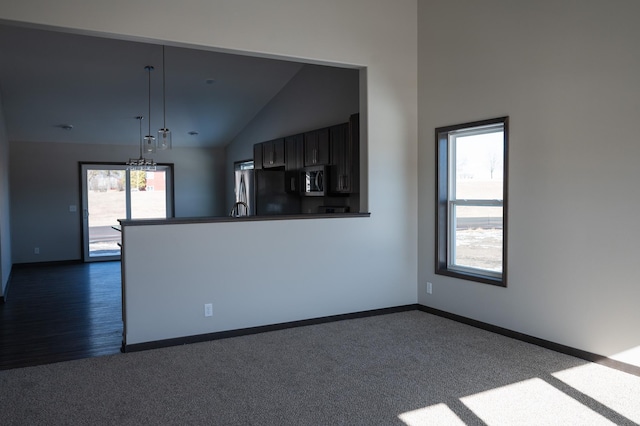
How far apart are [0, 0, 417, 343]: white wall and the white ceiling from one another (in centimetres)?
214

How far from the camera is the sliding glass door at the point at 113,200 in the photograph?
9.23m

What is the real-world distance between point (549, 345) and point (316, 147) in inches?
144

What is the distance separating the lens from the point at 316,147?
6.36 meters

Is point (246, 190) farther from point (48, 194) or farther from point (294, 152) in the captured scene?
point (48, 194)

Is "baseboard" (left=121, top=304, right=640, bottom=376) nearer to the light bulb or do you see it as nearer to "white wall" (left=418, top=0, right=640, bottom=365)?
"white wall" (left=418, top=0, right=640, bottom=365)

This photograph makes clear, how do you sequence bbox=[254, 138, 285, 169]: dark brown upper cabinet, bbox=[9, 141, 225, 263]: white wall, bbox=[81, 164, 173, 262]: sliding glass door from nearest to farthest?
bbox=[254, 138, 285, 169]: dark brown upper cabinet < bbox=[9, 141, 225, 263]: white wall < bbox=[81, 164, 173, 262]: sliding glass door

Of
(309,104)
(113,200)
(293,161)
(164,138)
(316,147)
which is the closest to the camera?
(164,138)

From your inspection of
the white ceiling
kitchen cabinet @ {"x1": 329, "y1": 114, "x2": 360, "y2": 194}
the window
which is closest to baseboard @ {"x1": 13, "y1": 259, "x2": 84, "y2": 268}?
the white ceiling

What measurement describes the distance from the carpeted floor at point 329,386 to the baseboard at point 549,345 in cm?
7

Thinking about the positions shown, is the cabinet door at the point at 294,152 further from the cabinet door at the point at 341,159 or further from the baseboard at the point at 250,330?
the baseboard at the point at 250,330

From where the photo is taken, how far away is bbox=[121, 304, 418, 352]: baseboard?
395 centimetres

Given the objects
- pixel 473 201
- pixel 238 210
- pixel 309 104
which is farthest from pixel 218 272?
pixel 238 210

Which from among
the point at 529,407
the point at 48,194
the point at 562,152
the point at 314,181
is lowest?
the point at 529,407

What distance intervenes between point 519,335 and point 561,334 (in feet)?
1.26
